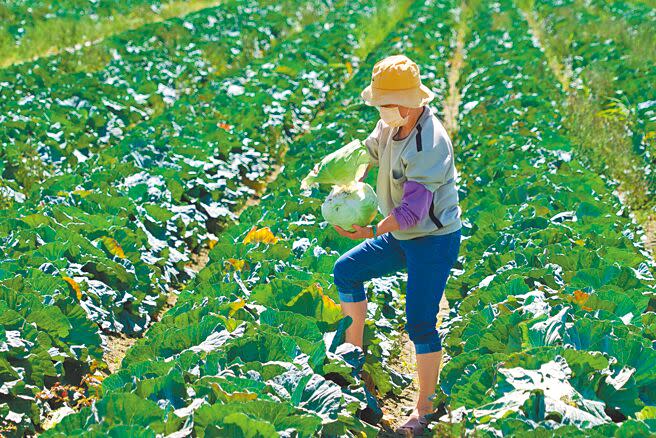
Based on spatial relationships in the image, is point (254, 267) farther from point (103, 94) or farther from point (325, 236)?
point (103, 94)

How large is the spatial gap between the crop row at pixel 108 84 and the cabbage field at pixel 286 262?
49 mm

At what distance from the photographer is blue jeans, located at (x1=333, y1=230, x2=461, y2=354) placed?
397 cm

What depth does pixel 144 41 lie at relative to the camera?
50.8 feet

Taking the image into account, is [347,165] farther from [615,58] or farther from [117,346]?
[615,58]

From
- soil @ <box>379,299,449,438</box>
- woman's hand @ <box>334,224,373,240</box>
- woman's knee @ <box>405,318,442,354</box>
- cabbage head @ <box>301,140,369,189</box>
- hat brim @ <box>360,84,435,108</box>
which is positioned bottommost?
soil @ <box>379,299,449,438</box>

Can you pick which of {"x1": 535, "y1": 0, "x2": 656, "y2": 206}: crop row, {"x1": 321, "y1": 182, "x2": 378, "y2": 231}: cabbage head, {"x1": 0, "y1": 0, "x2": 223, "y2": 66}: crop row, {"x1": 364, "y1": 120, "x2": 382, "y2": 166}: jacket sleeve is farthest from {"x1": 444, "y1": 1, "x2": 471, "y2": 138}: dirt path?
{"x1": 0, "y1": 0, "x2": 223, "y2": 66}: crop row

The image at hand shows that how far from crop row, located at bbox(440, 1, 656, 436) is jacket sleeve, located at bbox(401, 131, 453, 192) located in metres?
0.84

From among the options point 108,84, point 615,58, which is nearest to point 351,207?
point 108,84

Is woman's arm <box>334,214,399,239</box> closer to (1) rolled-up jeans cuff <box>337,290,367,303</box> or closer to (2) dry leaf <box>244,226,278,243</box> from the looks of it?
(1) rolled-up jeans cuff <box>337,290,367,303</box>

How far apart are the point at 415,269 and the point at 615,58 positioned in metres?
11.0

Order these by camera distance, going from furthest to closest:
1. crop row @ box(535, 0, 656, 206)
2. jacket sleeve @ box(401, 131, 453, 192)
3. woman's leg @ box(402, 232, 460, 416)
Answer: crop row @ box(535, 0, 656, 206)
woman's leg @ box(402, 232, 460, 416)
jacket sleeve @ box(401, 131, 453, 192)

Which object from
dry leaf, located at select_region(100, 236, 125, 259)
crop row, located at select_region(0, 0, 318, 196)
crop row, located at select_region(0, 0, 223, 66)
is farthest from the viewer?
crop row, located at select_region(0, 0, 223, 66)

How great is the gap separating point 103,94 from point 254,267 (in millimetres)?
6356

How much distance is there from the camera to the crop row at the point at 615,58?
31.4ft
